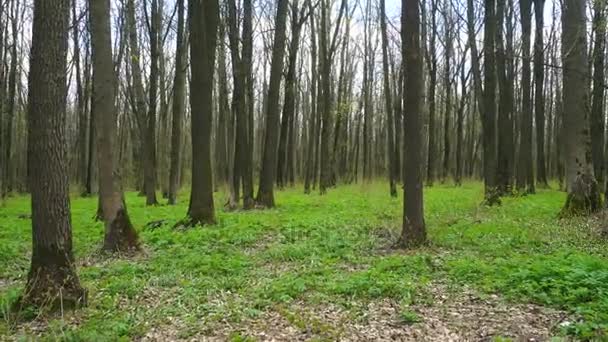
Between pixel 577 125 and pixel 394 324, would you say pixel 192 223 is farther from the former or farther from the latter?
pixel 577 125

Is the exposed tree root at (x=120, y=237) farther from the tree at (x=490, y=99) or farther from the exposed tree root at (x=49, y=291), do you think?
the tree at (x=490, y=99)

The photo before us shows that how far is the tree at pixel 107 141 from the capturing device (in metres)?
8.79

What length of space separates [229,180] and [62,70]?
11.5 m

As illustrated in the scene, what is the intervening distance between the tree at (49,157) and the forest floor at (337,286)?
0.34 meters

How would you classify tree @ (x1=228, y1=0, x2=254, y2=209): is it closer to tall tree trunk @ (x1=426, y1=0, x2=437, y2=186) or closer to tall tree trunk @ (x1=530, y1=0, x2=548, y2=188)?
→ tall tree trunk @ (x1=530, y1=0, x2=548, y2=188)

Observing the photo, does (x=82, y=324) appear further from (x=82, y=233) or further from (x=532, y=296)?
(x=82, y=233)

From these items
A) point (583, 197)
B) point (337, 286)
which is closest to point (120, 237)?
point (337, 286)

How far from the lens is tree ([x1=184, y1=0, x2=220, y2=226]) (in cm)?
1130

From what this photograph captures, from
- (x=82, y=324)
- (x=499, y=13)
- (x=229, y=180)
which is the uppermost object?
(x=499, y=13)

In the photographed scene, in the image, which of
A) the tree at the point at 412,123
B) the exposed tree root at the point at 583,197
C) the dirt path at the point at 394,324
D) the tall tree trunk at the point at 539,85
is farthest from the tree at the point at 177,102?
the dirt path at the point at 394,324

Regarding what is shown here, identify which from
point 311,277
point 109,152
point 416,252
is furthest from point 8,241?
point 416,252

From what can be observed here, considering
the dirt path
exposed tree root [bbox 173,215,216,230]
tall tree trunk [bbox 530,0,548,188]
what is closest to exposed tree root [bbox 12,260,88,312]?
the dirt path

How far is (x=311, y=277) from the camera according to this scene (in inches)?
258

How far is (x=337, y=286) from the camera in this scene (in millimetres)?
5945
